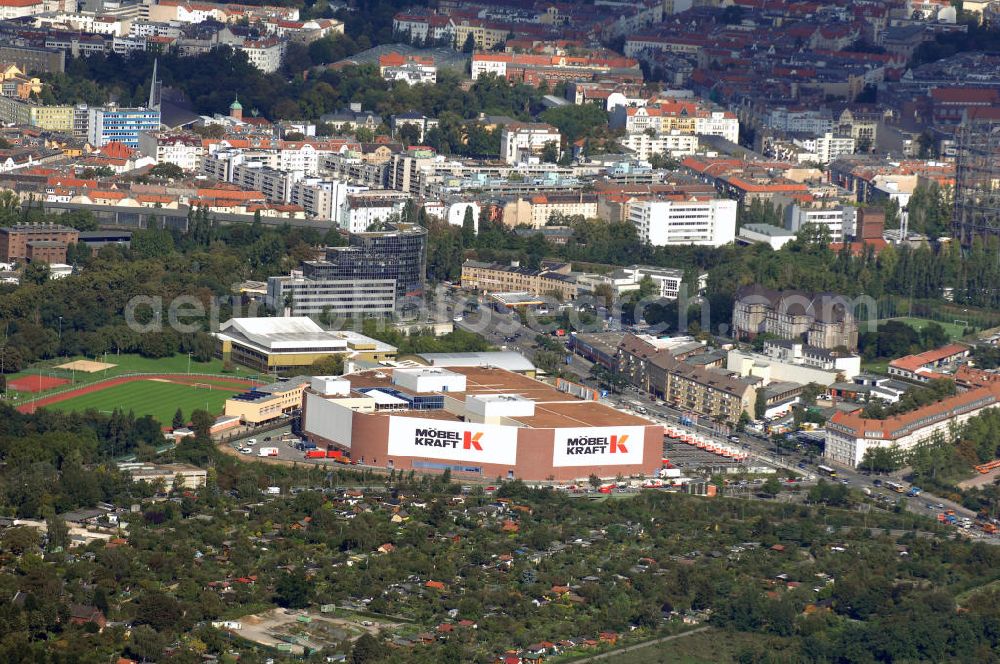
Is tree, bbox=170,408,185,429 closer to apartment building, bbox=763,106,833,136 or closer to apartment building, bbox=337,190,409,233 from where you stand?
apartment building, bbox=337,190,409,233

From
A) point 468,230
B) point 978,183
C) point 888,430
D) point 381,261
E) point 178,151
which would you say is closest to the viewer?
point 888,430

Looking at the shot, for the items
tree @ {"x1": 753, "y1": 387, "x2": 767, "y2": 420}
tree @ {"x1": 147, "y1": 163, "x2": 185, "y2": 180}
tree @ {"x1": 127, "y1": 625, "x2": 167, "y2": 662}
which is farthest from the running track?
tree @ {"x1": 147, "y1": 163, "x2": 185, "y2": 180}

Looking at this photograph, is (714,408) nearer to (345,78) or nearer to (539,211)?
(539,211)

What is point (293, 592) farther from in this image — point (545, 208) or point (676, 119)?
point (676, 119)

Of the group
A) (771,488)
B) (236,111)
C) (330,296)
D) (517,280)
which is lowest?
(771,488)

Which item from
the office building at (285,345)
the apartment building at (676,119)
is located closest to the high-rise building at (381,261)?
the office building at (285,345)

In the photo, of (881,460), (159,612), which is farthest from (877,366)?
(159,612)

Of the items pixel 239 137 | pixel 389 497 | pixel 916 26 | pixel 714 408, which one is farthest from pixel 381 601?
pixel 916 26
